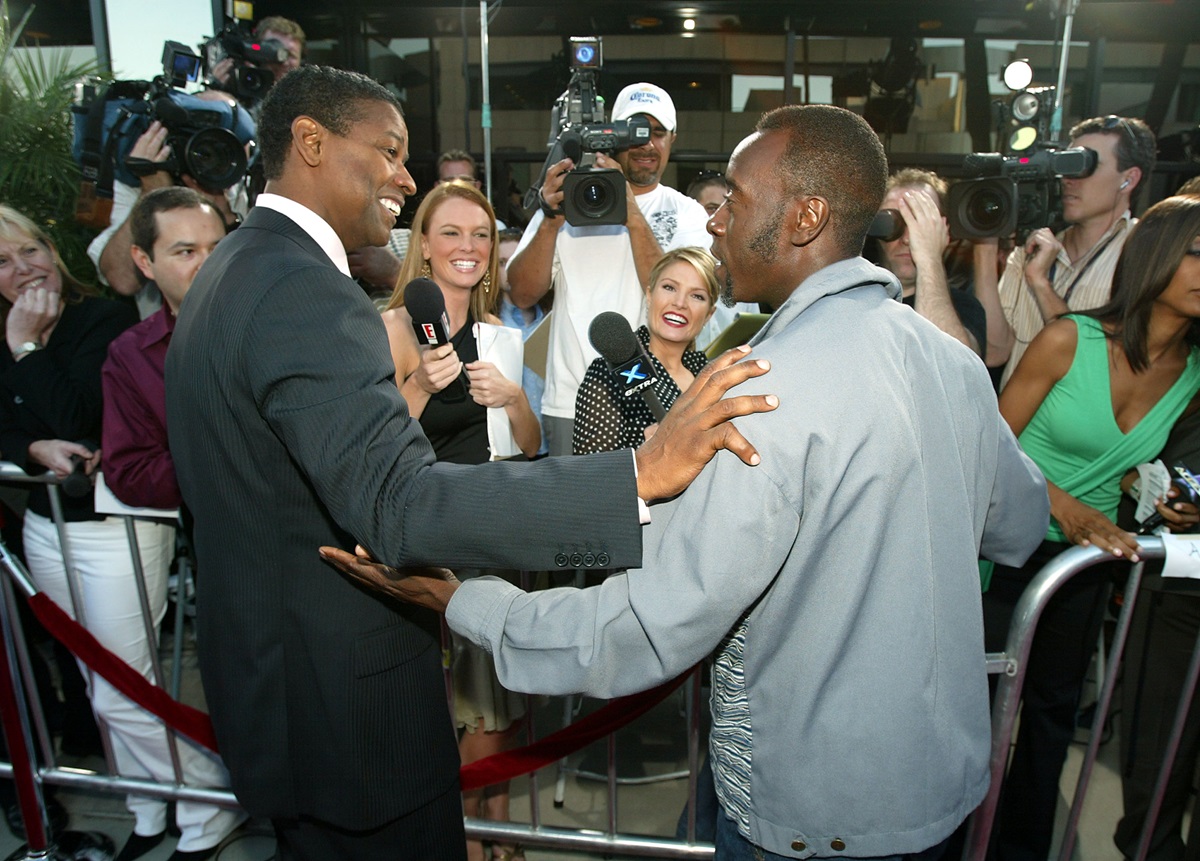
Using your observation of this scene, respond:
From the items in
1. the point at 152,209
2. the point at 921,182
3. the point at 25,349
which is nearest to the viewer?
the point at 152,209

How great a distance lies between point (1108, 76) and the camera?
9.62m

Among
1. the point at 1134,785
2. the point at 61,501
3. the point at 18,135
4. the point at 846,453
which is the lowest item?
the point at 1134,785

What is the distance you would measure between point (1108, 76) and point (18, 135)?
10.6 metres

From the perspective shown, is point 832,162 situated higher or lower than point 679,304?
higher

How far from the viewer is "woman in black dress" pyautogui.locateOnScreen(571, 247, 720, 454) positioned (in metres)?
3.07

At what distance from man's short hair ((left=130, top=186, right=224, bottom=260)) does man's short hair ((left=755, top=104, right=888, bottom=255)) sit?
7.45 feet

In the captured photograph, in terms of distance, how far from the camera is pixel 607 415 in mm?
3033

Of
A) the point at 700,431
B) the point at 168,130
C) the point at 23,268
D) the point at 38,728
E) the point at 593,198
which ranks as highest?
the point at 168,130

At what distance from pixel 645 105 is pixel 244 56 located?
214 centimetres

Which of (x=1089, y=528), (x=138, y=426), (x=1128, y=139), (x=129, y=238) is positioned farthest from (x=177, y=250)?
(x=1128, y=139)

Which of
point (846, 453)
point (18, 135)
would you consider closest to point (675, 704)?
point (846, 453)

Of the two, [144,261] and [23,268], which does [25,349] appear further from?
[144,261]

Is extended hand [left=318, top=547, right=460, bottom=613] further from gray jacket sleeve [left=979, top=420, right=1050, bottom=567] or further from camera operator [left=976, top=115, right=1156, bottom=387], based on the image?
camera operator [left=976, top=115, right=1156, bottom=387]

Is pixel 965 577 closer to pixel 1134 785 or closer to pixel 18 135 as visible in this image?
pixel 1134 785
